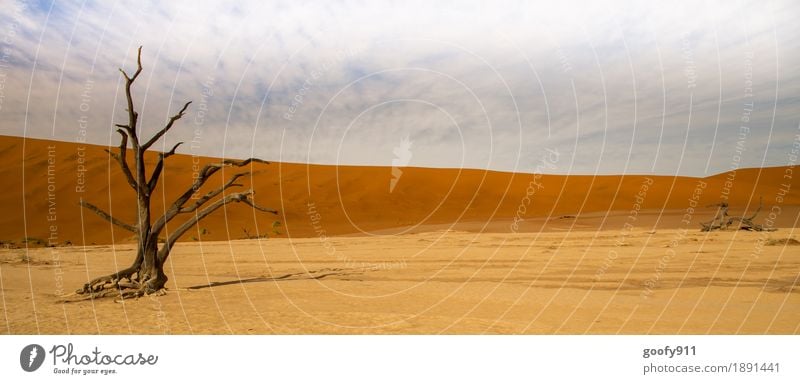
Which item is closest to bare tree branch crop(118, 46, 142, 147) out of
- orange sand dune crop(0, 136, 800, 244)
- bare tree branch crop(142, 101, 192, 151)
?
bare tree branch crop(142, 101, 192, 151)

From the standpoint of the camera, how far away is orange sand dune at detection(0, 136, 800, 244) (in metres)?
40.7

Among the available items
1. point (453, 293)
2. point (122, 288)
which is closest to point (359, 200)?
point (122, 288)

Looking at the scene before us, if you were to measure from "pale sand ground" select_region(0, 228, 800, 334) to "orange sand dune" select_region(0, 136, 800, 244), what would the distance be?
567 inches

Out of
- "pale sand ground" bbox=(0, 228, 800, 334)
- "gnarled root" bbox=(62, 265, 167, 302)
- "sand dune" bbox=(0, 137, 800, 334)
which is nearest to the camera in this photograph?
"pale sand ground" bbox=(0, 228, 800, 334)

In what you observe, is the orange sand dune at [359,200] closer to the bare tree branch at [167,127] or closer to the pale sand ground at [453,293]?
the pale sand ground at [453,293]

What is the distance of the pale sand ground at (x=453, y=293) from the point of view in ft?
30.5

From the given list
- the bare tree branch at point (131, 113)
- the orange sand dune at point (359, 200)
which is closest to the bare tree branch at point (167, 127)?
the bare tree branch at point (131, 113)

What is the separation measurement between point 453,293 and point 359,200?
47084mm

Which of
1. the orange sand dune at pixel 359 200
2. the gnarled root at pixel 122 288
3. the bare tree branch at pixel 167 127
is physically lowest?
the gnarled root at pixel 122 288

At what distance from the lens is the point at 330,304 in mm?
11328

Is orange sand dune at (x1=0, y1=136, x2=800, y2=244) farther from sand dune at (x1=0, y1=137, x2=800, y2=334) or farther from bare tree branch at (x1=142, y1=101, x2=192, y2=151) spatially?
bare tree branch at (x1=142, y1=101, x2=192, y2=151)

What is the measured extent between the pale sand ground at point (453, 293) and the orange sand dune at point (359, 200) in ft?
47.3

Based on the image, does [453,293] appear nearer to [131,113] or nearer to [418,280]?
[418,280]

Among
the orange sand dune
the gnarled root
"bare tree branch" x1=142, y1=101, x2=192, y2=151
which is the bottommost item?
the gnarled root
